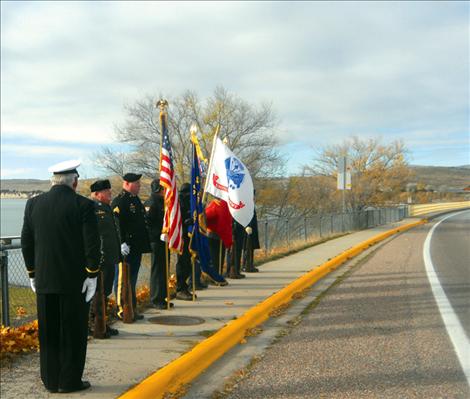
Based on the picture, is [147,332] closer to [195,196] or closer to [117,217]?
[117,217]

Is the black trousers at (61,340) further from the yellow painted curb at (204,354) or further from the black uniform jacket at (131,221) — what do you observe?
the black uniform jacket at (131,221)

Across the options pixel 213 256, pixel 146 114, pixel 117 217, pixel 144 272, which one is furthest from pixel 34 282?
pixel 146 114

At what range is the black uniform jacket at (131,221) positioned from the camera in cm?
680

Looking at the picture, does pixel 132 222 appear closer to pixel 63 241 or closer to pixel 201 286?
pixel 63 241

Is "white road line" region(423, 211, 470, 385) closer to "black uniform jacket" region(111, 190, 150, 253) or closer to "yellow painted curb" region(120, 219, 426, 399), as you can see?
"yellow painted curb" region(120, 219, 426, 399)

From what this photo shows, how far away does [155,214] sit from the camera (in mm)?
8062

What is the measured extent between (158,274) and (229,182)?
8.72ft

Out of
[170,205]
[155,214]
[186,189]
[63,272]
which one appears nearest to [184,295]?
[155,214]

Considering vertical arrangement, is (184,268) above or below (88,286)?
below

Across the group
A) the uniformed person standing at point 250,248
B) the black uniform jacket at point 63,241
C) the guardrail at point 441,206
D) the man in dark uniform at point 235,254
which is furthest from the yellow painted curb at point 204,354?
the guardrail at point 441,206

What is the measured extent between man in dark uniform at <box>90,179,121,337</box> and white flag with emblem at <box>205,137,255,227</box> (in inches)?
140

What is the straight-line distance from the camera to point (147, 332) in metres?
6.44

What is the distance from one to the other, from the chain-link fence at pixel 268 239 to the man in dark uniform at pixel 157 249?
171 centimetres

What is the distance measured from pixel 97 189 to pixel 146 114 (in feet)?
79.2
